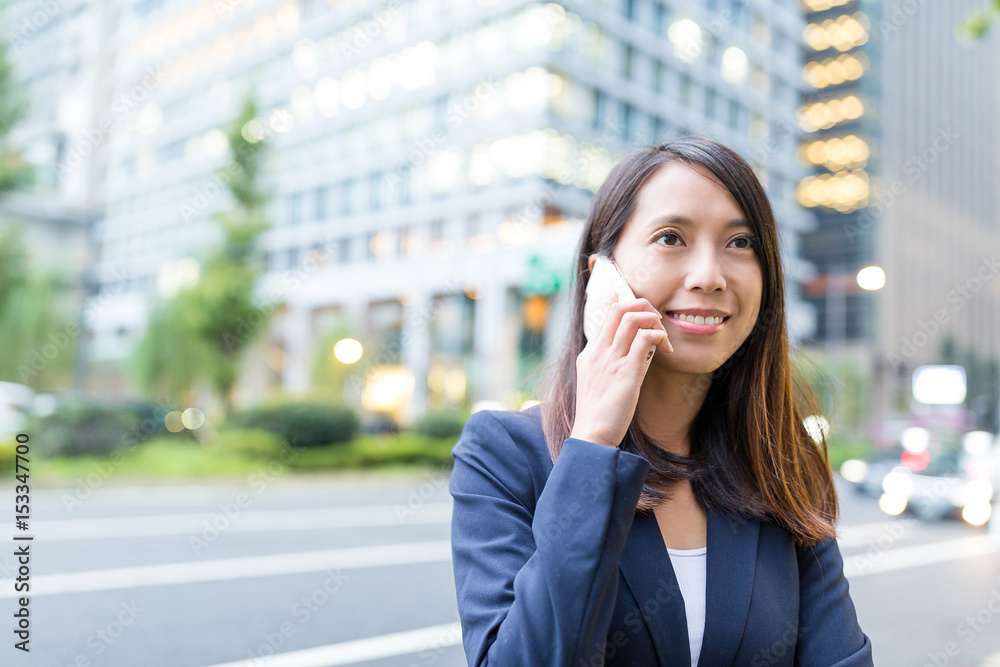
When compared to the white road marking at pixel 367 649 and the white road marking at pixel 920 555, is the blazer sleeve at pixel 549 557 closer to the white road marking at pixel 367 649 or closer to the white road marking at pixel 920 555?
the white road marking at pixel 367 649

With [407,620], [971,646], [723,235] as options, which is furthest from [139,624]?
[971,646]

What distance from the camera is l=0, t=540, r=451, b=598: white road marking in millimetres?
6859

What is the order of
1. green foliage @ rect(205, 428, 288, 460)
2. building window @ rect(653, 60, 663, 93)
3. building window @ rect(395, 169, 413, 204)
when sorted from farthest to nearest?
building window @ rect(395, 169, 413, 204) → building window @ rect(653, 60, 663, 93) → green foliage @ rect(205, 428, 288, 460)

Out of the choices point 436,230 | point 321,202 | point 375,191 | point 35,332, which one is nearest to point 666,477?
point 35,332

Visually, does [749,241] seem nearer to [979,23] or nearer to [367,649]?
[367,649]

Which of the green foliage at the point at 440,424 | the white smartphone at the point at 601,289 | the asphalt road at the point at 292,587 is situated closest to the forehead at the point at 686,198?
the white smartphone at the point at 601,289

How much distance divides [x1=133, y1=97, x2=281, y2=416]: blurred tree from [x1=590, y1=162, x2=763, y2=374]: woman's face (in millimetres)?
21163

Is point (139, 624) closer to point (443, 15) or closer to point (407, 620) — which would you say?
point (407, 620)

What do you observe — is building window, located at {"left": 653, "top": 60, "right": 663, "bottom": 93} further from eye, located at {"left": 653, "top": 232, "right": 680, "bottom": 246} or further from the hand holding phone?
the hand holding phone

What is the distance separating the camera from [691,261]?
1.46 metres

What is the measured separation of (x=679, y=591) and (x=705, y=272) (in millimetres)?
627

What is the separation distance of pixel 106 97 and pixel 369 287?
2838cm

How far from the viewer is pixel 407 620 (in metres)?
6.32

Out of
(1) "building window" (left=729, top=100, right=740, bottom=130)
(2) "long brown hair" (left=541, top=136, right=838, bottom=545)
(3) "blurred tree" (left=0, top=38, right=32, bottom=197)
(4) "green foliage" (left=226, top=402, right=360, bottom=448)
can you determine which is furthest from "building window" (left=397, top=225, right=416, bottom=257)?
(2) "long brown hair" (left=541, top=136, right=838, bottom=545)
